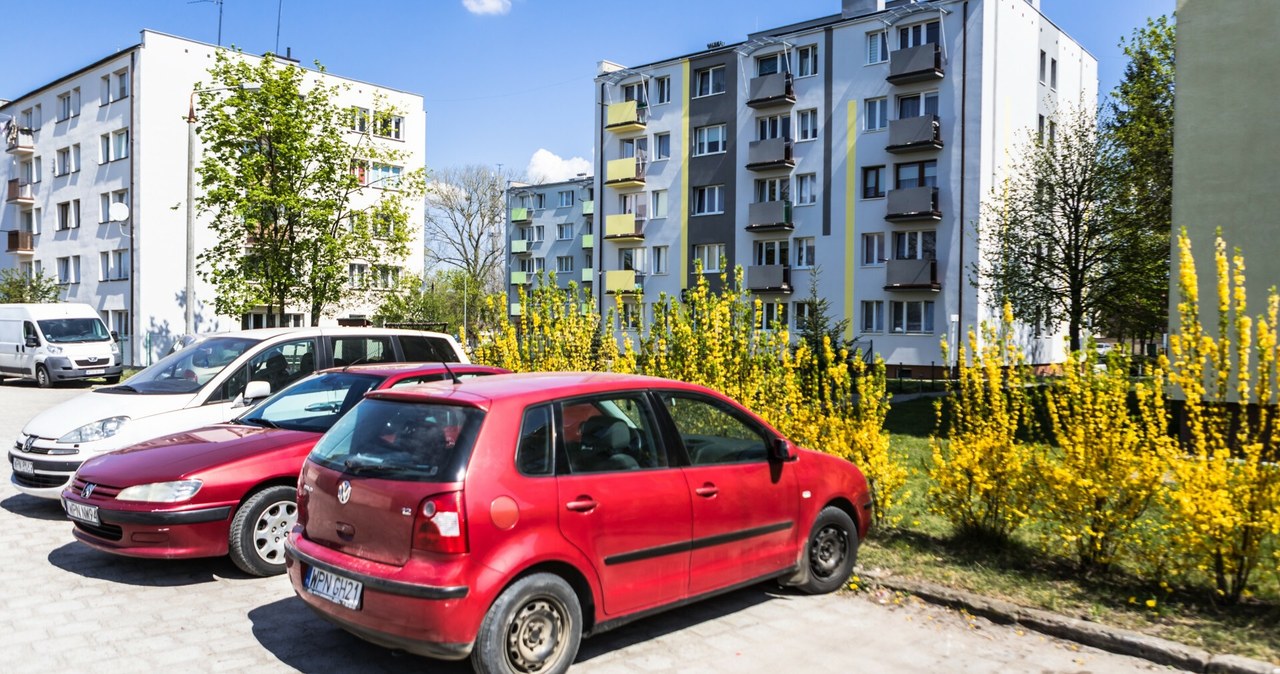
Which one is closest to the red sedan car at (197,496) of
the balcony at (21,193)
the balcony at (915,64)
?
the balcony at (915,64)

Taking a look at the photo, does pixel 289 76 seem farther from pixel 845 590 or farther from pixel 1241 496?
pixel 1241 496

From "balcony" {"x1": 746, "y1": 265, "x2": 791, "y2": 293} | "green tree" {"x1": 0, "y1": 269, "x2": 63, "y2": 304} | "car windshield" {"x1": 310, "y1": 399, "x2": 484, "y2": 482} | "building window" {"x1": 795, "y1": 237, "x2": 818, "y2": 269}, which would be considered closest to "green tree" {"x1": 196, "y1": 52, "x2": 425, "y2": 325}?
"balcony" {"x1": 746, "y1": 265, "x2": 791, "y2": 293}

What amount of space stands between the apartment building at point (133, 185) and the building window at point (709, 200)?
13953mm

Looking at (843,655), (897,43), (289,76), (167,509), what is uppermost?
(897,43)

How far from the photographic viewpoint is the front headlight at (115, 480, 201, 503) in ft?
21.1

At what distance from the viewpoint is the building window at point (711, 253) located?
43.3 meters

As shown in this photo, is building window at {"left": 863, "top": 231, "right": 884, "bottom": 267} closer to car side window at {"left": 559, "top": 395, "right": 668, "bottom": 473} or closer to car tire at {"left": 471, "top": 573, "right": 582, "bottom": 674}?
car side window at {"left": 559, "top": 395, "right": 668, "bottom": 473}

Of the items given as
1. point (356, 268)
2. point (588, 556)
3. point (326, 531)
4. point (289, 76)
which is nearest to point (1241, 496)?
point (588, 556)

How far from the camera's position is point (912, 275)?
119ft

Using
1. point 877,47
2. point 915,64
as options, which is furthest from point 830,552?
point 877,47

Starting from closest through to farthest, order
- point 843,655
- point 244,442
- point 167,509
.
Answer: point 843,655 → point 167,509 → point 244,442

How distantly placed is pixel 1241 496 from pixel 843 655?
2.74m

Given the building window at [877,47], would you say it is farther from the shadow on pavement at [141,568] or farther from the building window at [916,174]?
the shadow on pavement at [141,568]

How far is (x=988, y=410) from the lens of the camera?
7.20 m
